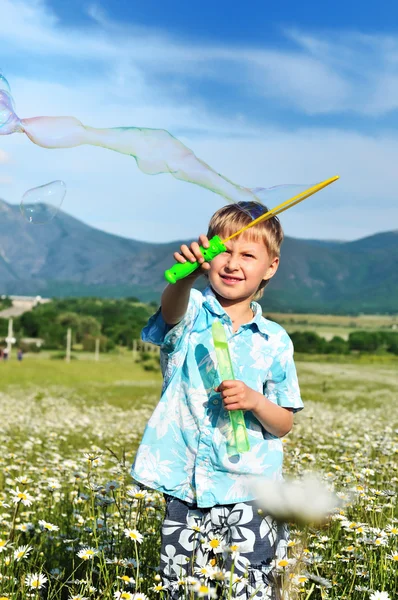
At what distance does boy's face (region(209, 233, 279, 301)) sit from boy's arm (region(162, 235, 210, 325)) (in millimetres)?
240

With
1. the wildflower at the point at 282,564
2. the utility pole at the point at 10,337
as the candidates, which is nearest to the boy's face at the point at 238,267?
the wildflower at the point at 282,564

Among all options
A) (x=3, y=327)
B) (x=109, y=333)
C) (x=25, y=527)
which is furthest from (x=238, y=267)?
(x=3, y=327)

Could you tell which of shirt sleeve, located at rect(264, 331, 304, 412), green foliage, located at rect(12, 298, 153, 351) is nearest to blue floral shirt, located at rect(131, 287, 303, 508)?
shirt sleeve, located at rect(264, 331, 304, 412)

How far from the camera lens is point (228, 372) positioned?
2988mm

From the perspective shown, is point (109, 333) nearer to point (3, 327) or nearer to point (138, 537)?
point (3, 327)

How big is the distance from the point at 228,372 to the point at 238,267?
590mm

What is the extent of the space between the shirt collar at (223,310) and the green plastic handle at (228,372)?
0.46 metres

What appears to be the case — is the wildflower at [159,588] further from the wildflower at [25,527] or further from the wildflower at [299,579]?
the wildflower at [25,527]

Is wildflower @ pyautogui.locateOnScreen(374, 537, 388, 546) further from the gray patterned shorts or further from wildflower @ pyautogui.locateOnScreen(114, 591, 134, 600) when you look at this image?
wildflower @ pyautogui.locateOnScreen(114, 591, 134, 600)

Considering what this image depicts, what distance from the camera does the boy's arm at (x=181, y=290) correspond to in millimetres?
2826

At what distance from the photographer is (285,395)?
3461 millimetres

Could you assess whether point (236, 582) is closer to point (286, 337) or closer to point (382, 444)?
point (286, 337)

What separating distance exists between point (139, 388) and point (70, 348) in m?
39.0

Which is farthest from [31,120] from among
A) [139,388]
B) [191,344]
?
[139,388]
